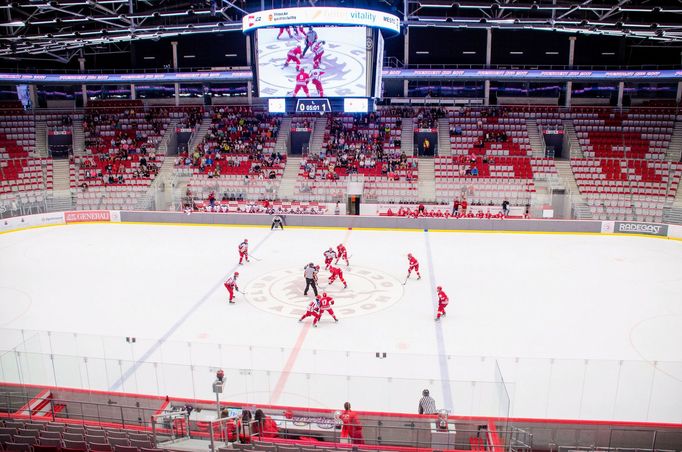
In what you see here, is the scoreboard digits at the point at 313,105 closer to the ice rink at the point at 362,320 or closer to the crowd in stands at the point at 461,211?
the ice rink at the point at 362,320

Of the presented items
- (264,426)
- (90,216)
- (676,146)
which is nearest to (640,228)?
(676,146)

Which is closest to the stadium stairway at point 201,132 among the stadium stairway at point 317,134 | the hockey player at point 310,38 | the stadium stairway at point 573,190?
the stadium stairway at point 317,134

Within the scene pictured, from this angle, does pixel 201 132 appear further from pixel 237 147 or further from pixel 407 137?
pixel 407 137

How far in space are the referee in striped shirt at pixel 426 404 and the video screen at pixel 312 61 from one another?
15.8 meters

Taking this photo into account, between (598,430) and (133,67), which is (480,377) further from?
(133,67)

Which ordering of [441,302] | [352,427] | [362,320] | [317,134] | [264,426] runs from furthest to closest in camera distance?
1. [317,134]
2. [362,320]
3. [441,302]
4. [264,426]
5. [352,427]

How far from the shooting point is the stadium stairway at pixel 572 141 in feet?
103

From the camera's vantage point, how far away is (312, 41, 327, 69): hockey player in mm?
21281

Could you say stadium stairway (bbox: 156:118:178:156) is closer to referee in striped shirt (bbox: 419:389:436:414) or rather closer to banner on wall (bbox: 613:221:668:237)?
banner on wall (bbox: 613:221:668:237)

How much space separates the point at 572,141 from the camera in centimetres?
3250

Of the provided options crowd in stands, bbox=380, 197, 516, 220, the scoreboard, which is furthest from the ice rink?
the scoreboard

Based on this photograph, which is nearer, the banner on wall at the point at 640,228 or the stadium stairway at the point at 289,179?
the banner on wall at the point at 640,228

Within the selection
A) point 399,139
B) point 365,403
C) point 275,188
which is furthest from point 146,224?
point 365,403

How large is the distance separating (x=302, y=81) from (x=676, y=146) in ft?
76.3
